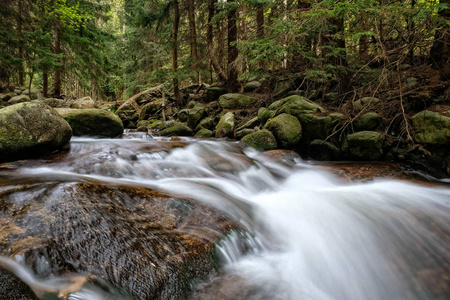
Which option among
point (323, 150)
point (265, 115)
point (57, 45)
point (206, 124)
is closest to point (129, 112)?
point (57, 45)

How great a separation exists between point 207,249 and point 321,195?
2.71 metres

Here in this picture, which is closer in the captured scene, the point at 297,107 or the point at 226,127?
the point at 297,107

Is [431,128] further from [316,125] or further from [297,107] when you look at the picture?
[297,107]

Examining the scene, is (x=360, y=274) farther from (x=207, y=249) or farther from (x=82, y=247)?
(x=82, y=247)

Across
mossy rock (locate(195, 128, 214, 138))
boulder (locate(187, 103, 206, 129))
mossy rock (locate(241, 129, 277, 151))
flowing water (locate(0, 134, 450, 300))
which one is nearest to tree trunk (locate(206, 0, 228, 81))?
boulder (locate(187, 103, 206, 129))

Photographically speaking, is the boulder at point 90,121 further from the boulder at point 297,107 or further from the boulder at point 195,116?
the boulder at point 297,107

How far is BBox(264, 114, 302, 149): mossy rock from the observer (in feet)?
21.6

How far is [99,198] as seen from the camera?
245 centimetres

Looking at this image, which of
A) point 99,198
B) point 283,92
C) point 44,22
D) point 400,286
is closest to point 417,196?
point 400,286

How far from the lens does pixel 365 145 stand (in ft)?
19.2

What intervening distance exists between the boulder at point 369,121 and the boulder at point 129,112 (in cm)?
1115

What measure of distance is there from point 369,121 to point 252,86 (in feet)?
20.0

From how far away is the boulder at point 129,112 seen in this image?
13.5 m

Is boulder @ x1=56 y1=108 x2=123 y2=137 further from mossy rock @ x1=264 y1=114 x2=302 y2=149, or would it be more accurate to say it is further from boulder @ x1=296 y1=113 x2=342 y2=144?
boulder @ x1=296 y1=113 x2=342 y2=144
